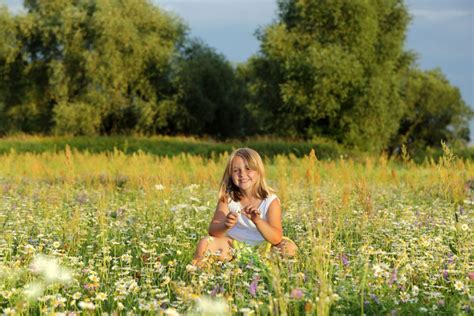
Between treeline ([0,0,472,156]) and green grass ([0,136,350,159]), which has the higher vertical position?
treeline ([0,0,472,156])

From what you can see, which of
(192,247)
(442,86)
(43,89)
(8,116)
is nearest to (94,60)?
(43,89)

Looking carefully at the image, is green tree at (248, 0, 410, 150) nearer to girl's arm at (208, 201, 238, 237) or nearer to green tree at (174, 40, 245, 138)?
green tree at (174, 40, 245, 138)

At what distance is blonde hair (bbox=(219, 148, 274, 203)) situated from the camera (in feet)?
16.9

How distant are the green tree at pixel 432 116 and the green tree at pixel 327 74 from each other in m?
10.1

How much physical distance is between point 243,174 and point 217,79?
32416 millimetres

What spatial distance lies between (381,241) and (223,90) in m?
31.7

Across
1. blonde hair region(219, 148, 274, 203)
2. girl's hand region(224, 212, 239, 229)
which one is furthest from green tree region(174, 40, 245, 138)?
girl's hand region(224, 212, 239, 229)

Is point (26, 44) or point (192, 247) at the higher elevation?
point (26, 44)

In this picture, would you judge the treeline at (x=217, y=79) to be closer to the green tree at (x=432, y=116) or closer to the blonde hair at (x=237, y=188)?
the green tree at (x=432, y=116)

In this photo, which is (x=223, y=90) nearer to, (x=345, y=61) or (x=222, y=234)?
(x=345, y=61)

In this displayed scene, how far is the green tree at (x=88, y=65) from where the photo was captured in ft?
111

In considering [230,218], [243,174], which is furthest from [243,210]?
[243,174]

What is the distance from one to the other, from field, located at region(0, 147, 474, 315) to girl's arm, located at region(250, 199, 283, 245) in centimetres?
20

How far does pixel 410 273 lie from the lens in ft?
14.3
